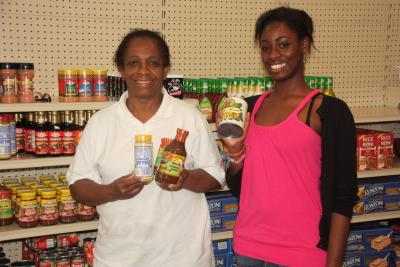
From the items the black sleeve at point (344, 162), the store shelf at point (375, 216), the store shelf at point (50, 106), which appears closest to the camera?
the black sleeve at point (344, 162)

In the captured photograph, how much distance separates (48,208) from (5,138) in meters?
0.50

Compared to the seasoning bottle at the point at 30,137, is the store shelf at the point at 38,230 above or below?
below

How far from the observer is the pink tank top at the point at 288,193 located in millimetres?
2084

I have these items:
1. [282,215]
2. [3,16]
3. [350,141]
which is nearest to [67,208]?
[3,16]

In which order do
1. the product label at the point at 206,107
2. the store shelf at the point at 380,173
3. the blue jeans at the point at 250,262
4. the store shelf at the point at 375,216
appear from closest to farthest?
the blue jeans at the point at 250,262, the product label at the point at 206,107, the store shelf at the point at 380,173, the store shelf at the point at 375,216

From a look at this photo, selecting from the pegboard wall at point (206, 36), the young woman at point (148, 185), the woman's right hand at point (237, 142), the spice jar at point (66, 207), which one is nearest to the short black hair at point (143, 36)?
the young woman at point (148, 185)

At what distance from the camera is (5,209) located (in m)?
3.13

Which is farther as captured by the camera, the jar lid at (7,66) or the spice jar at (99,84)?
the spice jar at (99,84)

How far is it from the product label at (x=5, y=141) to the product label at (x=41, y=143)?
0.16 metres

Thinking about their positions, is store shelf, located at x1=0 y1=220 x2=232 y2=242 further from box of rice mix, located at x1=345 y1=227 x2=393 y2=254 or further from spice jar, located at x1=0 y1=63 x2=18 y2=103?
box of rice mix, located at x1=345 y1=227 x2=393 y2=254

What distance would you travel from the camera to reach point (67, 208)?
321 centimetres

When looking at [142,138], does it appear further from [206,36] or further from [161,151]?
[206,36]

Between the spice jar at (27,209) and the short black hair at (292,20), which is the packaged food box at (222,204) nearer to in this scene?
the spice jar at (27,209)

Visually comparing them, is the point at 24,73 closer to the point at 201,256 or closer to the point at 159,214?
the point at 159,214
